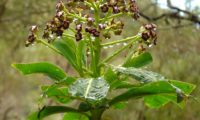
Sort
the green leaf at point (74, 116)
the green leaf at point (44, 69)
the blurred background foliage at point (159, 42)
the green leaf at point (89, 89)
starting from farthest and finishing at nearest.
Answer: the blurred background foliage at point (159, 42), the green leaf at point (74, 116), the green leaf at point (44, 69), the green leaf at point (89, 89)

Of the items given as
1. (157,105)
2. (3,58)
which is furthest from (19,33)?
(157,105)

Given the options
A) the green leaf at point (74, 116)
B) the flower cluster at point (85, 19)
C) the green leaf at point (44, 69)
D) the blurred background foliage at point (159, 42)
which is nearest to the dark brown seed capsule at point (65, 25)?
the flower cluster at point (85, 19)

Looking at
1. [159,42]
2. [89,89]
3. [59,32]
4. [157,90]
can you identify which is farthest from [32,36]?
[159,42]

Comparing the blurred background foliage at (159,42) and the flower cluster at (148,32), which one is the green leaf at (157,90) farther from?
the blurred background foliage at (159,42)

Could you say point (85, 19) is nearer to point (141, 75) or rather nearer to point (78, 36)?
point (78, 36)

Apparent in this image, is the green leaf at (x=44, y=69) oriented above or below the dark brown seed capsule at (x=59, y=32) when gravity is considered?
below

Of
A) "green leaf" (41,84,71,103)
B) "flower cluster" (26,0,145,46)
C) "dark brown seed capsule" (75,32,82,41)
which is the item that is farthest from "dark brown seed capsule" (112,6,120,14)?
"green leaf" (41,84,71,103)
